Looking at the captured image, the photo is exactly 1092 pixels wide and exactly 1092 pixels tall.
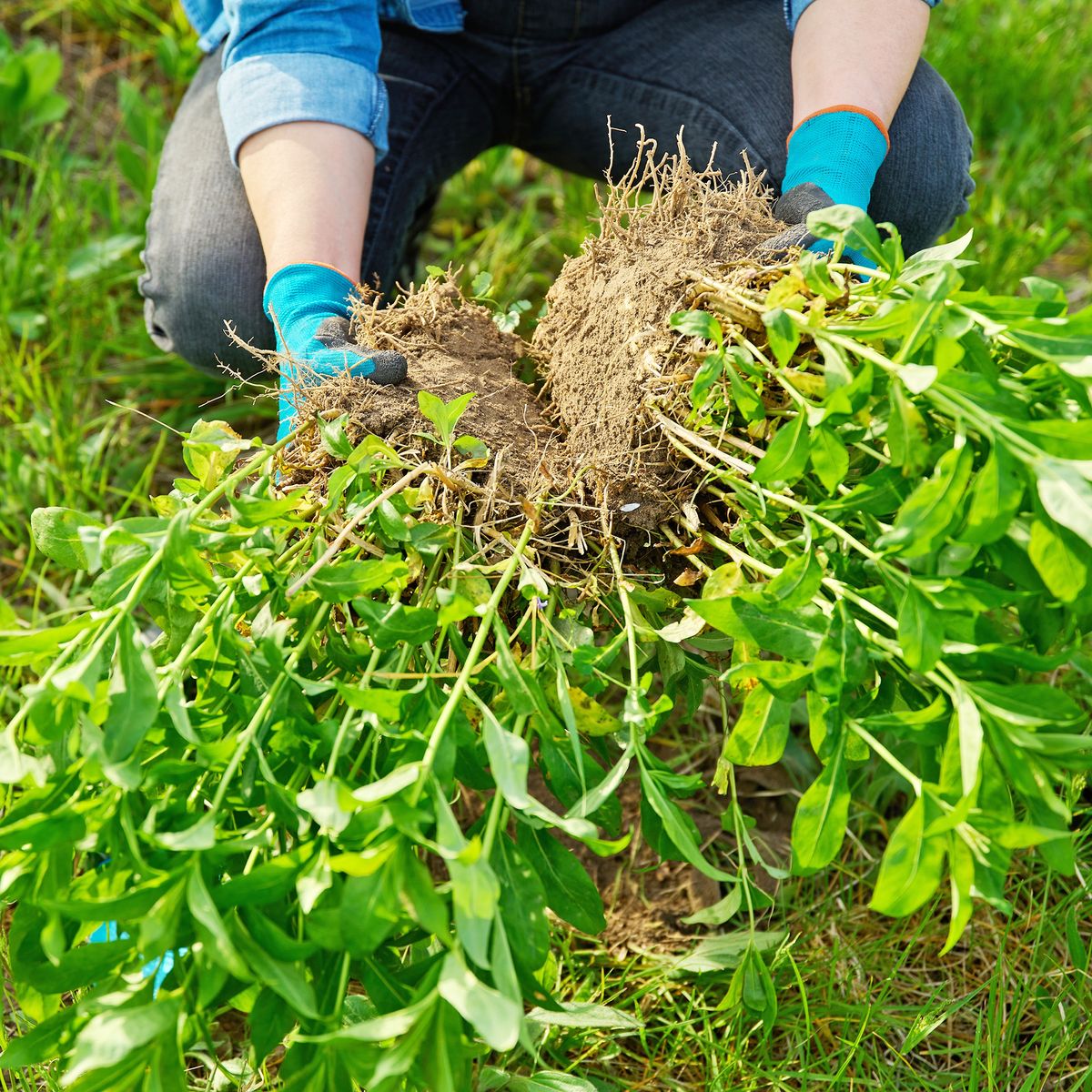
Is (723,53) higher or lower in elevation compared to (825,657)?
higher

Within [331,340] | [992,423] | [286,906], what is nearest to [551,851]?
[286,906]

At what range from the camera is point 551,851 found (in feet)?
2.87

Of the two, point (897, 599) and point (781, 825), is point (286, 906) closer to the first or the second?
point (897, 599)

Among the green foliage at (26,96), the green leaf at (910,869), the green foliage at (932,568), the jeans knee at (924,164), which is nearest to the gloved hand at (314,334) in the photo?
the green foliage at (932,568)

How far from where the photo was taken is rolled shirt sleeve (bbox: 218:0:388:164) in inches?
56.0

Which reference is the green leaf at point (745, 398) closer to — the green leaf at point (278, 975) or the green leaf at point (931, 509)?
the green leaf at point (931, 509)

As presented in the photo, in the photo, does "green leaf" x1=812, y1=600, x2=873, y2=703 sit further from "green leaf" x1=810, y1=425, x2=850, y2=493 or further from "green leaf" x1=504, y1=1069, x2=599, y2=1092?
"green leaf" x1=504, y1=1069, x2=599, y2=1092

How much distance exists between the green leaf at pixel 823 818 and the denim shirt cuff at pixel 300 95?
3.62ft

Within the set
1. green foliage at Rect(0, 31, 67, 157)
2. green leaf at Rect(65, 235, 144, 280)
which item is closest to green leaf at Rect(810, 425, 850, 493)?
green leaf at Rect(65, 235, 144, 280)

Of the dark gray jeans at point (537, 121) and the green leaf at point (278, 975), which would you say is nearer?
the green leaf at point (278, 975)

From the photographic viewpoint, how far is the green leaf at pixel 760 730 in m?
0.85

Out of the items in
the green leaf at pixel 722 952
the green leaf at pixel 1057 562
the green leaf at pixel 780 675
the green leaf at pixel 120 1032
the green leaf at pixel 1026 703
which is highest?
the green leaf at pixel 1057 562

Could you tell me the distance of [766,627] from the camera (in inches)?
31.9

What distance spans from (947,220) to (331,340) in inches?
40.5
